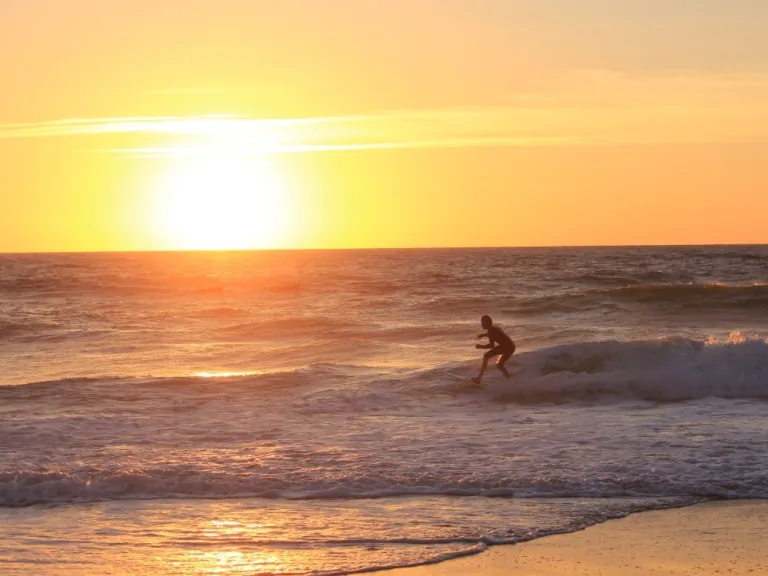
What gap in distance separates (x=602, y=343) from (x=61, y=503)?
45.8 ft

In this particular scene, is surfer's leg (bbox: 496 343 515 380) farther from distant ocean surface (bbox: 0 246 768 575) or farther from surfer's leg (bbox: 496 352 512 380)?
distant ocean surface (bbox: 0 246 768 575)

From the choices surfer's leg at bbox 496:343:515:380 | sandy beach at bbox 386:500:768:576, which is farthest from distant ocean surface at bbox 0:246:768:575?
surfer's leg at bbox 496:343:515:380

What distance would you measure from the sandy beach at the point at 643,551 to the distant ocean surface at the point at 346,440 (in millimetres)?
296

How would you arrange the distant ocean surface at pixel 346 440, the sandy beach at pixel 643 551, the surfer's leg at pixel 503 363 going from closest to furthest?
1. the sandy beach at pixel 643 551
2. the distant ocean surface at pixel 346 440
3. the surfer's leg at pixel 503 363

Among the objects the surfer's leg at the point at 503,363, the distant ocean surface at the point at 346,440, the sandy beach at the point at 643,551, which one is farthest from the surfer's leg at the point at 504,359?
the sandy beach at the point at 643,551

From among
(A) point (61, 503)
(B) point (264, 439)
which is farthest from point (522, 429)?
(A) point (61, 503)

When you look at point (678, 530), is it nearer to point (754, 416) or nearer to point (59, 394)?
point (754, 416)

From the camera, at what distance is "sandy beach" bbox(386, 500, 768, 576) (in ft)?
24.9

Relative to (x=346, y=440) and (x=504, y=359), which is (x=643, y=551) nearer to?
(x=346, y=440)

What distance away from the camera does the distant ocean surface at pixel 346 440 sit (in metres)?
8.63

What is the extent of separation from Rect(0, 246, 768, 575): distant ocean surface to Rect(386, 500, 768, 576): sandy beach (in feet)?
0.97

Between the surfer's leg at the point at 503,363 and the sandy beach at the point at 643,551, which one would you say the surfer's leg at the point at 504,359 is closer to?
the surfer's leg at the point at 503,363

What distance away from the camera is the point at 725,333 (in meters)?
26.9

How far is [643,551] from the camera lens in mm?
8031
